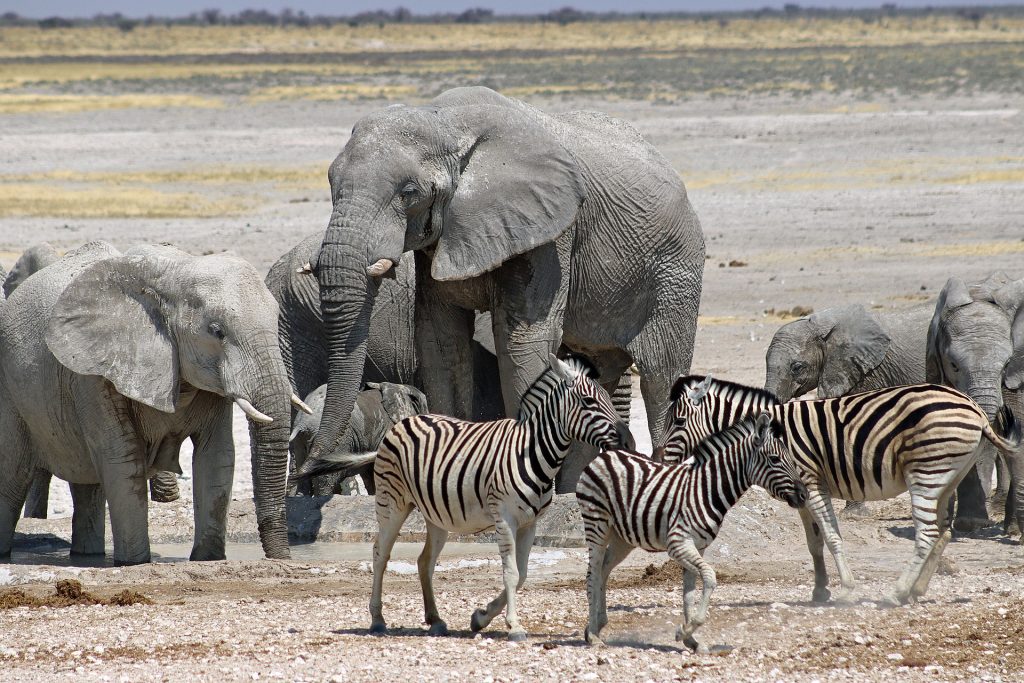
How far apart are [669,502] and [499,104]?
4151mm

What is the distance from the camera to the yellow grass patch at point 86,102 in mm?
50688

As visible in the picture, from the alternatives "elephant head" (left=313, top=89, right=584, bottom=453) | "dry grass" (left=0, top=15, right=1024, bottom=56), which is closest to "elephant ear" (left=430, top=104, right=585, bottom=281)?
"elephant head" (left=313, top=89, right=584, bottom=453)

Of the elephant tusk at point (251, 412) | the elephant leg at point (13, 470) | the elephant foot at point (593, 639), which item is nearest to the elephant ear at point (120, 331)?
the elephant tusk at point (251, 412)

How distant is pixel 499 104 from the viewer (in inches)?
410

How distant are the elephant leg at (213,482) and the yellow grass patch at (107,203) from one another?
1887cm

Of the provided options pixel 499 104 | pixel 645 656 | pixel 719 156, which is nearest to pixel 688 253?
pixel 499 104

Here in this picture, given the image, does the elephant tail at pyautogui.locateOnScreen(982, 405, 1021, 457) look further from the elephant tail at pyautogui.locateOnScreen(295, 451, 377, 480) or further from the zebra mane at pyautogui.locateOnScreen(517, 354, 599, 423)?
the elephant tail at pyautogui.locateOnScreen(295, 451, 377, 480)

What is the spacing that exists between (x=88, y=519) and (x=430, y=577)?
3.62 meters

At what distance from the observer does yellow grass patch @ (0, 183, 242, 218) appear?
92.2ft

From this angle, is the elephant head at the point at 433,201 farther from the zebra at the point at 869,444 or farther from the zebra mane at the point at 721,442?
the zebra mane at the point at 721,442

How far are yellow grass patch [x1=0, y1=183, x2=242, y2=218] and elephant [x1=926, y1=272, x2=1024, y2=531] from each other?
19.1m

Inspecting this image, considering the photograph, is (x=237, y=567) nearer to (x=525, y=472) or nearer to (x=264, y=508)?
(x=264, y=508)

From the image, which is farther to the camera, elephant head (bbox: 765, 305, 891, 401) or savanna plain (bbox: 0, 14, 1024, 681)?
elephant head (bbox: 765, 305, 891, 401)

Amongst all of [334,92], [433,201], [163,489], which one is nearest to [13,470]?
[163,489]
